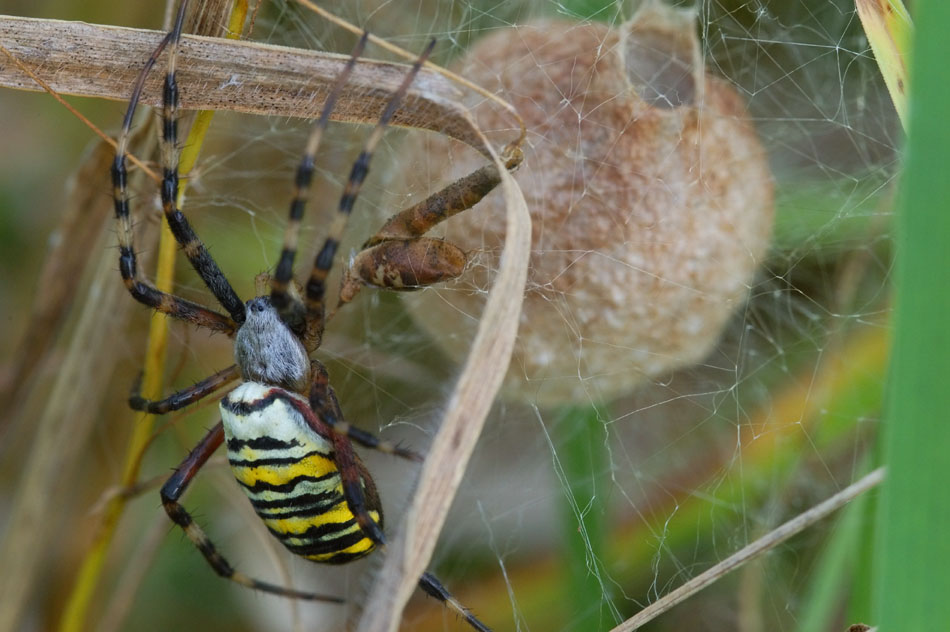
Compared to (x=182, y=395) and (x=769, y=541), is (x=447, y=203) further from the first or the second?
(x=182, y=395)

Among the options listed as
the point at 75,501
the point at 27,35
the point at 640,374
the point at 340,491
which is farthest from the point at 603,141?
the point at 75,501

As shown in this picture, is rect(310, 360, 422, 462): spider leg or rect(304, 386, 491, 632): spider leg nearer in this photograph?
rect(310, 360, 422, 462): spider leg

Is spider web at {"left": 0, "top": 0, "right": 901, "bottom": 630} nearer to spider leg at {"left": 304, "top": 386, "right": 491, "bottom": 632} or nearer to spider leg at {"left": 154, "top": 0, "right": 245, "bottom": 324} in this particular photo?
spider leg at {"left": 304, "top": 386, "right": 491, "bottom": 632}

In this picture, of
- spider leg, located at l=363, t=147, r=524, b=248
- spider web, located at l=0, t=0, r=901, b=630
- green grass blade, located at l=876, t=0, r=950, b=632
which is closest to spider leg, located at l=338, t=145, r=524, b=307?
spider leg, located at l=363, t=147, r=524, b=248

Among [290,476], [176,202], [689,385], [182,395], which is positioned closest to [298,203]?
[176,202]

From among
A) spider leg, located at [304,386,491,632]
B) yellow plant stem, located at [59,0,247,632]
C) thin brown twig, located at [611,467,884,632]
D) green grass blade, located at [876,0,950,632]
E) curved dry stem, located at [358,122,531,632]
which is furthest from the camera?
yellow plant stem, located at [59,0,247,632]

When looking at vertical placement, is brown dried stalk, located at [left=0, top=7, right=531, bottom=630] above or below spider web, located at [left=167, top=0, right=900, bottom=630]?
above

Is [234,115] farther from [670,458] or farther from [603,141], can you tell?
[670,458]

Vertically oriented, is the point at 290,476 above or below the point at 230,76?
below

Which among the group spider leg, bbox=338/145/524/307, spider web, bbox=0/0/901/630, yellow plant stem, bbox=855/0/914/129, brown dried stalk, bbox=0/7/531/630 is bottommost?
spider web, bbox=0/0/901/630
